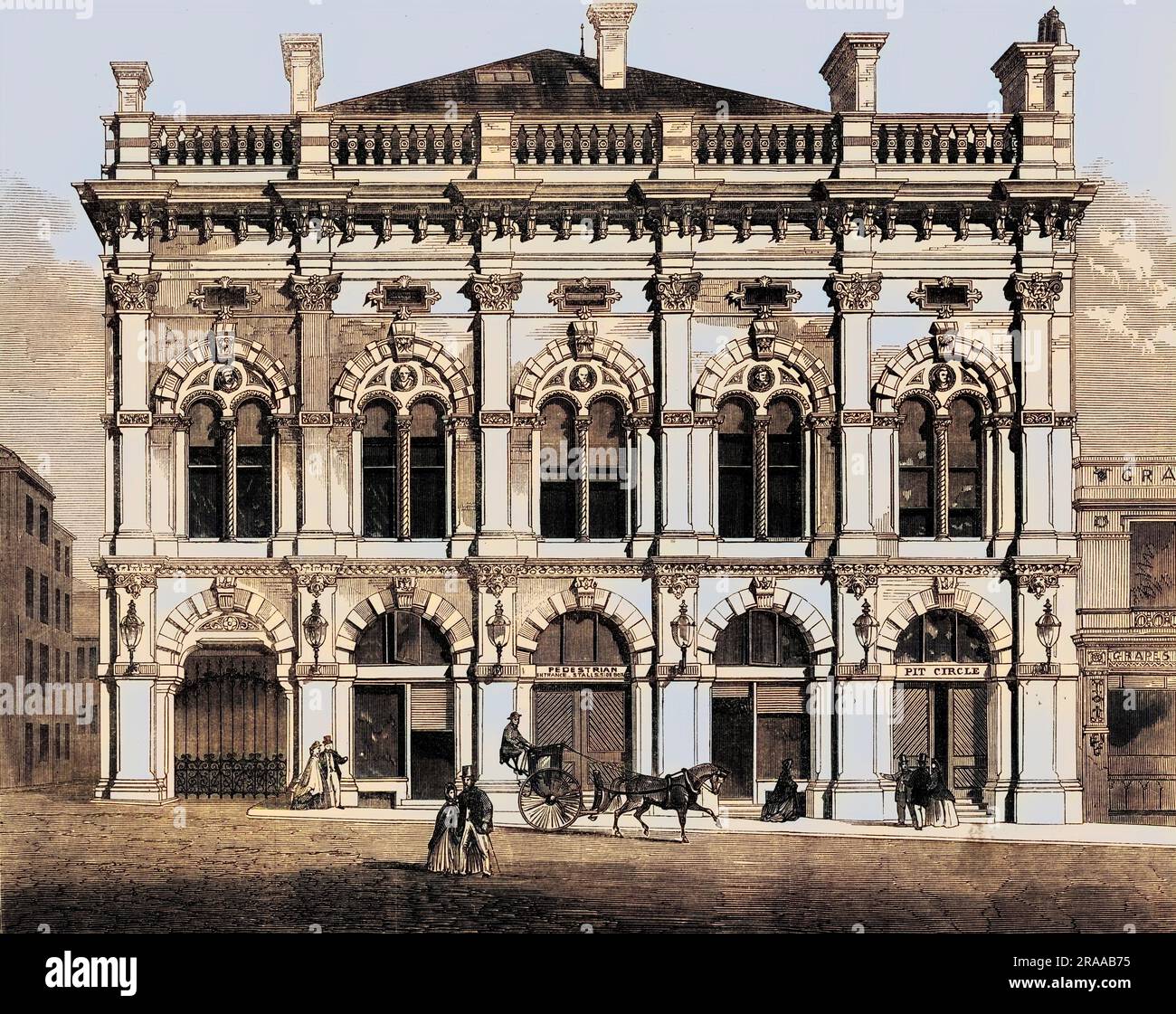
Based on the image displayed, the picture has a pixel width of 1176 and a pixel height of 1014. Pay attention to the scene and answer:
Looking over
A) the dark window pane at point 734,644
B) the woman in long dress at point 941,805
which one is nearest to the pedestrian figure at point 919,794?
the woman in long dress at point 941,805

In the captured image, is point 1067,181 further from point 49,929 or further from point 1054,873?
point 49,929

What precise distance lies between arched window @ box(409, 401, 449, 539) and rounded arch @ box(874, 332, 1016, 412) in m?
6.55

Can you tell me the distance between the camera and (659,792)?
79.9ft

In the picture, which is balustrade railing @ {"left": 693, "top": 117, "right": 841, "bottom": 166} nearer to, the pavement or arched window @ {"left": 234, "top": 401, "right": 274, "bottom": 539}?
arched window @ {"left": 234, "top": 401, "right": 274, "bottom": 539}

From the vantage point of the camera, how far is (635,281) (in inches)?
1025

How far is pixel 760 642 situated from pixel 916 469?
3495 mm

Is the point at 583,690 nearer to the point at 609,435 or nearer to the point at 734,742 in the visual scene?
the point at 734,742

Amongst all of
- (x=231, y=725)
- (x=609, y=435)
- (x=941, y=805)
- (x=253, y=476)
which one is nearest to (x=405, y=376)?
(x=253, y=476)

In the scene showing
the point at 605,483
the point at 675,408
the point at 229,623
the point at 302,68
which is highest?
the point at 302,68

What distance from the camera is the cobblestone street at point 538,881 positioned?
22.3 metres

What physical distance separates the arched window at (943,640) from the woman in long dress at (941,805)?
187 centimetres

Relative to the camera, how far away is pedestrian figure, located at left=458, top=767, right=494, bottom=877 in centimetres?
2270

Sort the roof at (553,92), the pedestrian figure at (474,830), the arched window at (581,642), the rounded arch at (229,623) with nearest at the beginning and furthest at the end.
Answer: the pedestrian figure at (474,830) < the rounded arch at (229,623) < the arched window at (581,642) < the roof at (553,92)

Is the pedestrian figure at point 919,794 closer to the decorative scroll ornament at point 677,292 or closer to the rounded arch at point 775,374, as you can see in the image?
the rounded arch at point 775,374
